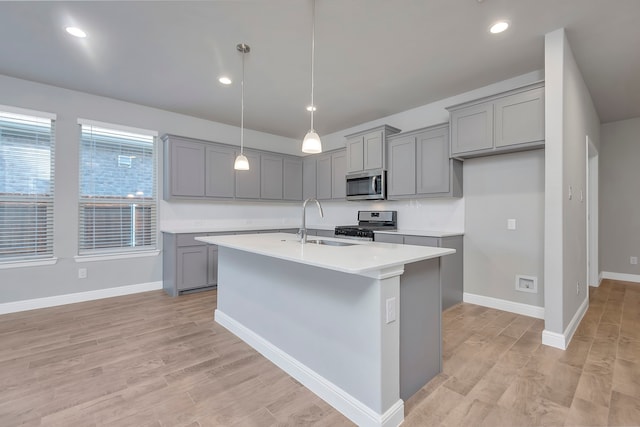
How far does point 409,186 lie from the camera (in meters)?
4.05

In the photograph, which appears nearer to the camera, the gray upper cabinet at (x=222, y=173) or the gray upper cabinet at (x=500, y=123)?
the gray upper cabinet at (x=500, y=123)

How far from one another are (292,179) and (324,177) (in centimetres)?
66

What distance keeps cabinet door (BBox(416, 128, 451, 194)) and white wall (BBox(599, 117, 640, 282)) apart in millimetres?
3413

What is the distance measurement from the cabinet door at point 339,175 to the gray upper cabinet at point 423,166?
93cm

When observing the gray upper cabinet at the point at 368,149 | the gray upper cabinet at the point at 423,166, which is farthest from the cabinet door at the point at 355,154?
the gray upper cabinet at the point at 423,166

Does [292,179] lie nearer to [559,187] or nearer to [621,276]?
[559,187]

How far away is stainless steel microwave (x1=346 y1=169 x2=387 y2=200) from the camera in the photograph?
432 centimetres

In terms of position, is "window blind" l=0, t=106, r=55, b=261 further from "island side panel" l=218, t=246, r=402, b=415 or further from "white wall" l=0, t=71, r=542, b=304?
"island side panel" l=218, t=246, r=402, b=415

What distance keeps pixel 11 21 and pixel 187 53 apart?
1298mm

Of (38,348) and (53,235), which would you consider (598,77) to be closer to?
(38,348)

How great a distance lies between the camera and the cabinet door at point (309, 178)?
5.61 metres

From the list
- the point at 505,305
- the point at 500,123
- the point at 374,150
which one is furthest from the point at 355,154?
the point at 505,305

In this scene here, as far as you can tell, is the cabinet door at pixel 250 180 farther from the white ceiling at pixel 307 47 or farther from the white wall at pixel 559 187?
the white wall at pixel 559 187

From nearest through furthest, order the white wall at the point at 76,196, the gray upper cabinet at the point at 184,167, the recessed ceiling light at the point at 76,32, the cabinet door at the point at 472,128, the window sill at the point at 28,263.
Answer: the recessed ceiling light at the point at 76,32
the cabinet door at the point at 472,128
the window sill at the point at 28,263
the white wall at the point at 76,196
the gray upper cabinet at the point at 184,167
